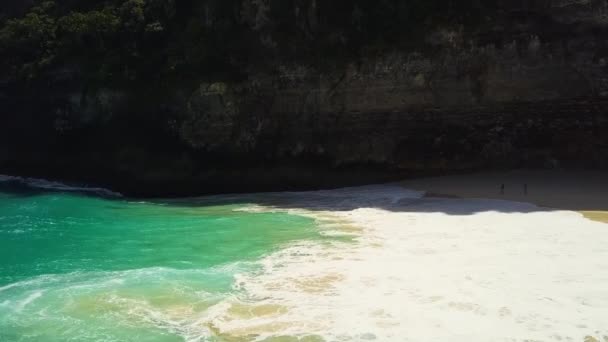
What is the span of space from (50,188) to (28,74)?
7.84m

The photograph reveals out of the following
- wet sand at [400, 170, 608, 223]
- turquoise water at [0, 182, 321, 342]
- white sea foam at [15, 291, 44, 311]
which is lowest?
white sea foam at [15, 291, 44, 311]

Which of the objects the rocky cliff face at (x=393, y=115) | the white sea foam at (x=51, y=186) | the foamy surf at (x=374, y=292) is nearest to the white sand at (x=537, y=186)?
the rocky cliff face at (x=393, y=115)

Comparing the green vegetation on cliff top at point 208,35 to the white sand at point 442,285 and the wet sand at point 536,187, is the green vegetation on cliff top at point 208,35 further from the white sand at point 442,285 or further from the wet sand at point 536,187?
the white sand at point 442,285

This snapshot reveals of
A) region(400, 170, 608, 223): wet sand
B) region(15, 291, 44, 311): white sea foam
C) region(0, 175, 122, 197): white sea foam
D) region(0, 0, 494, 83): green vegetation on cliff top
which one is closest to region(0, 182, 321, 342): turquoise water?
region(15, 291, 44, 311): white sea foam

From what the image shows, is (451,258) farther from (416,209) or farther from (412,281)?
(416,209)

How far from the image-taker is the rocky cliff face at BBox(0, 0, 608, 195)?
23062mm

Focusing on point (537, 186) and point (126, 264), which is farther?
point (537, 186)

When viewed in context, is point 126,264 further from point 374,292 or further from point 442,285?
point 442,285

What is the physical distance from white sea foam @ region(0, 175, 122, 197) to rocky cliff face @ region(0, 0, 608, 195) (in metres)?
1.04

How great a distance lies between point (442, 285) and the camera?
1039 centimetres

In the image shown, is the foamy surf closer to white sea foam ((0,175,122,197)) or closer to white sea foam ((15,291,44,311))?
white sea foam ((15,291,44,311))

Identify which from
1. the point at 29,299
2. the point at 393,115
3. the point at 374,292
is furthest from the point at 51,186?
the point at 374,292

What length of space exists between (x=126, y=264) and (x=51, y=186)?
19106mm

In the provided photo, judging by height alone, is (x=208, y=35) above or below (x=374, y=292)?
above
